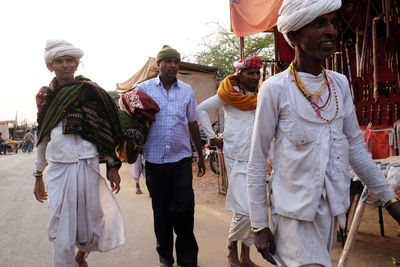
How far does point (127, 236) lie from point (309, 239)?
11.8ft

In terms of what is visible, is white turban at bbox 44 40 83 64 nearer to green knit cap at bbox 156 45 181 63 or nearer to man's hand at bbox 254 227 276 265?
green knit cap at bbox 156 45 181 63

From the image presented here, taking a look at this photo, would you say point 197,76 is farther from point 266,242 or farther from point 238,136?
point 266,242

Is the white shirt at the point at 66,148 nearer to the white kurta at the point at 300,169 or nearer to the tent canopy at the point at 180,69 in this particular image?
the white kurta at the point at 300,169

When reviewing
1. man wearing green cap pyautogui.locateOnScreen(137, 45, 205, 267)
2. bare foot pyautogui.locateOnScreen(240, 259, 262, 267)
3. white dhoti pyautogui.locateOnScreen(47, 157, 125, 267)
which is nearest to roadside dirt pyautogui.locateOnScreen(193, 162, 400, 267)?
bare foot pyautogui.locateOnScreen(240, 259, 262, 267)

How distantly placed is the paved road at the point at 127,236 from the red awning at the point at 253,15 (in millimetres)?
3428

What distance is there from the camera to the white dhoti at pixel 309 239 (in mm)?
1708

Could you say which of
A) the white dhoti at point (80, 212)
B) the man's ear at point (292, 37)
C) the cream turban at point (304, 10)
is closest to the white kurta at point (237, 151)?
the white dhoti at point (80, 212)

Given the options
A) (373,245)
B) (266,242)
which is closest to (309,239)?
(266,242)

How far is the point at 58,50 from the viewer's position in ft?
10.3

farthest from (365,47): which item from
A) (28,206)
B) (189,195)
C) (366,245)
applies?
(28,206)

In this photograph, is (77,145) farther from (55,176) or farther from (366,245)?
(366,245)

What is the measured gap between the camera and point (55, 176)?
308cm

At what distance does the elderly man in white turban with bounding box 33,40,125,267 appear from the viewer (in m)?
3.04

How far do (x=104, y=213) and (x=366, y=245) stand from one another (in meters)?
3.01
